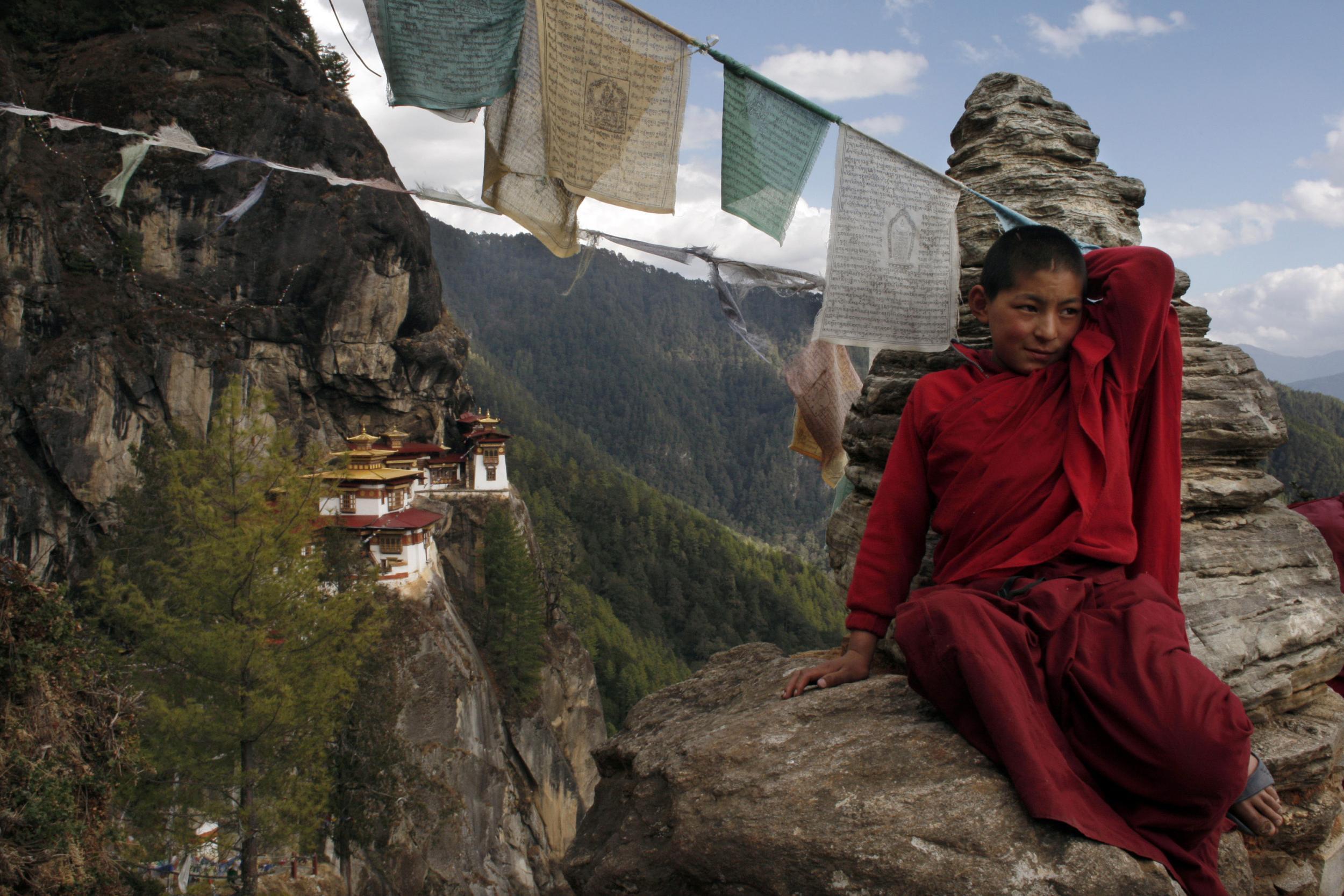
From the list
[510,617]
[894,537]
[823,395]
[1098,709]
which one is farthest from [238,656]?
[510,617]

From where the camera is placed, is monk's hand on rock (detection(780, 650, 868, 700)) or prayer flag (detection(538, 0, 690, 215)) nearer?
monk's hand on rock (detection(780, 650, 868, 700))

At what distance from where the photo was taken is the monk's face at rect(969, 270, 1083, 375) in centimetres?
226

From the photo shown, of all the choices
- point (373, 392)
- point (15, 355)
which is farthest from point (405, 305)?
point (15, 355)

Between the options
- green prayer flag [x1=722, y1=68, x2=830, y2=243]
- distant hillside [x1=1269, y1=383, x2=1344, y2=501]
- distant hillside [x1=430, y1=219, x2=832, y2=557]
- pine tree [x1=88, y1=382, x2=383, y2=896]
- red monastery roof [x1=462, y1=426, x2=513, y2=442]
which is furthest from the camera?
distant hillside [x1=430, y1=219, x2=832, y2=557]

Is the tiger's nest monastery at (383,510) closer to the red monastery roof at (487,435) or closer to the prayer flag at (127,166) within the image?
the red monastery roof at (487,435)

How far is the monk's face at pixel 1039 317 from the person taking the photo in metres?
2.26

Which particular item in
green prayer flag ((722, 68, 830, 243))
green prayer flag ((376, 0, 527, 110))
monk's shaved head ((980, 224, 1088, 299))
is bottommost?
monk's shaved head ((980, 224, 1088, 299))

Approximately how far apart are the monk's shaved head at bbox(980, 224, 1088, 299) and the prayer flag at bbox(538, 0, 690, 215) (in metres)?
1.40

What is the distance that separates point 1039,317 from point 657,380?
527ft

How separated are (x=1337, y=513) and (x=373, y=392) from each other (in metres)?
28.7

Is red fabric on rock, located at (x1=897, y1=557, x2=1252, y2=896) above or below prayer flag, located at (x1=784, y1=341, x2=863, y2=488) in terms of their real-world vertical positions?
below

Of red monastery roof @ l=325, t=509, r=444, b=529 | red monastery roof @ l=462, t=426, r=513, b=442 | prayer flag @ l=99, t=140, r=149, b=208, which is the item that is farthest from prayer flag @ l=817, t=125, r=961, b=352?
red monastery roof @ l=462, t=426, r=513, b=442

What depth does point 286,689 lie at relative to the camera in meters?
10.9

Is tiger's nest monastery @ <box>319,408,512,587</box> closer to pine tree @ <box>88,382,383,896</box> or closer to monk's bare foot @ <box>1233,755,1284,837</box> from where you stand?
pine tree @ <box>88,382,383,896</box>
